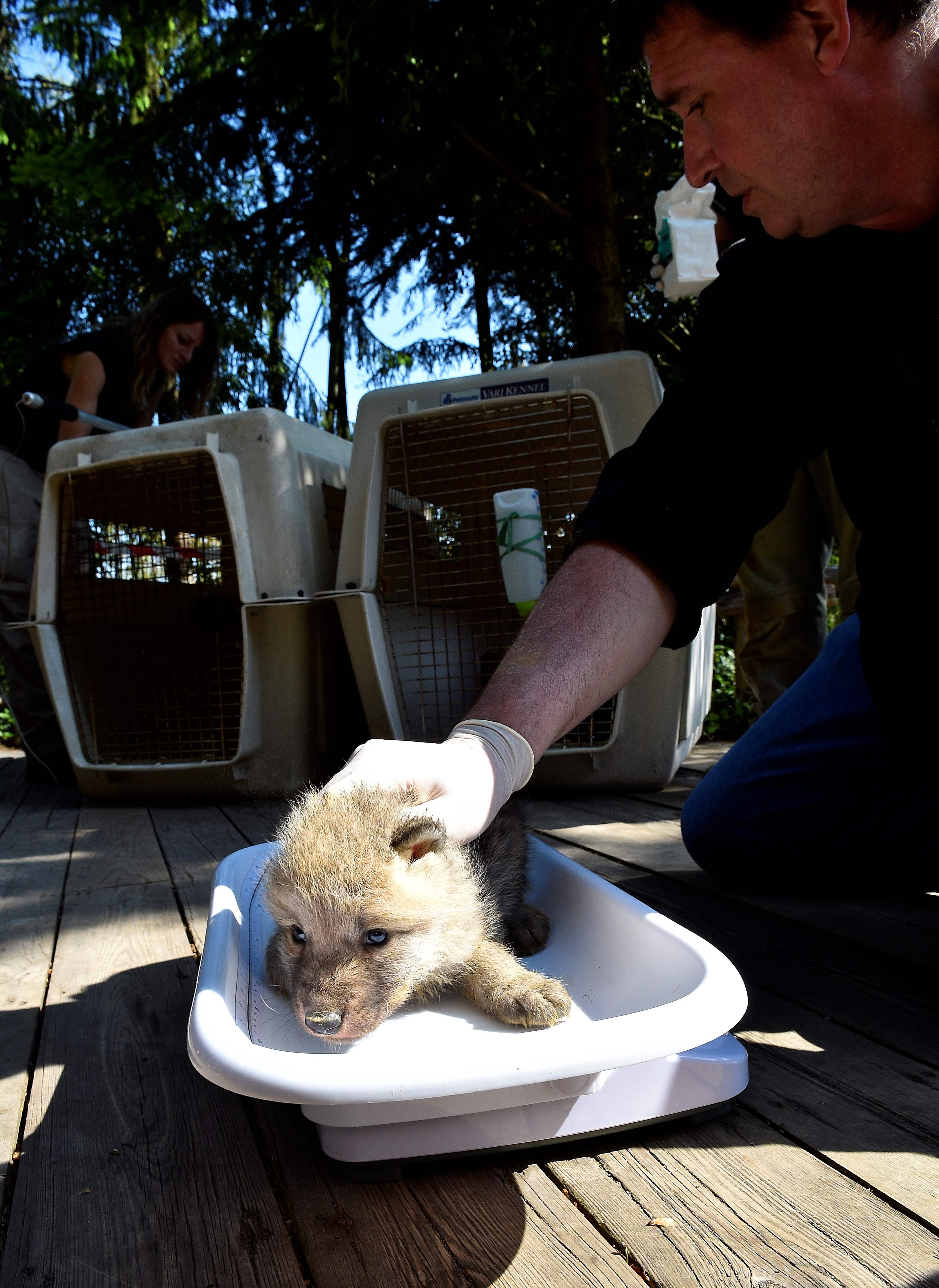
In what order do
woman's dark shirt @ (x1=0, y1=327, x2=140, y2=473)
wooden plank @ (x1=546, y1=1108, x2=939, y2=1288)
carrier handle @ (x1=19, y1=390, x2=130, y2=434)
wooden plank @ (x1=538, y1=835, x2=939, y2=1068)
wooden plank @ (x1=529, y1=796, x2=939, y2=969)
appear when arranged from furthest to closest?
woman's dark shirt @ (x1=0, y1=327, x2=140, y2=473), carrier handle @ (x1=19, y1=390, x2=130, y2=434), wooden plank @ (x1=529, y1=796, x2=939, y2=969), wooden plank @ (x1=538, y1=835, x2=939, y2=1068), wooden plank @ (x1=546, y1=1108, x2=939, y2=1288)

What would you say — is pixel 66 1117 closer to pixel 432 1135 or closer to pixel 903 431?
pixel 432 1135

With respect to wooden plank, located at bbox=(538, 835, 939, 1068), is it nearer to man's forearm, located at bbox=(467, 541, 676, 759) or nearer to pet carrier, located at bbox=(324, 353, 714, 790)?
man's forearm, located at bbox=(467, 541, 676, 759)

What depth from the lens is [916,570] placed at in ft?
5.02

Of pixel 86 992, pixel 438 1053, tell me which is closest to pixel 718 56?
pixel 438 1053

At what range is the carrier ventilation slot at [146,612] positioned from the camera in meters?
3.49

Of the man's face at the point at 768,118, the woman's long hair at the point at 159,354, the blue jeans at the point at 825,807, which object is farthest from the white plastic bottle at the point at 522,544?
the woman's long hair at the point at 159,354

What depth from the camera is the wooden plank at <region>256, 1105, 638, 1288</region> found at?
0.86 metres

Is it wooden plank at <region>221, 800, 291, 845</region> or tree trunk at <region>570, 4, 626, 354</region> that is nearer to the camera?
wooden plank at <region>221, 800, 291, 845</region>

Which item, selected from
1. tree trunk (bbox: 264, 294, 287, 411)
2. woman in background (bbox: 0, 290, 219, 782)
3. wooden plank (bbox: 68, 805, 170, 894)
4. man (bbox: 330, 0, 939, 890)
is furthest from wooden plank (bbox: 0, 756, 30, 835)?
tree trunk (bbox: 264, 294, 287, 411)

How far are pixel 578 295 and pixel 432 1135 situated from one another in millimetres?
5591

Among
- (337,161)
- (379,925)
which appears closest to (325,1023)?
(379,925)

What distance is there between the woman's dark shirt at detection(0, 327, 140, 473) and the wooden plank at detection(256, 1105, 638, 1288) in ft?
12.5

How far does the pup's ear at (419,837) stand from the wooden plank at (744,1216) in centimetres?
45

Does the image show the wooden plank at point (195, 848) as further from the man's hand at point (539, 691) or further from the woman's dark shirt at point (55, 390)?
the woman's dark shirt at point (55, 390)
